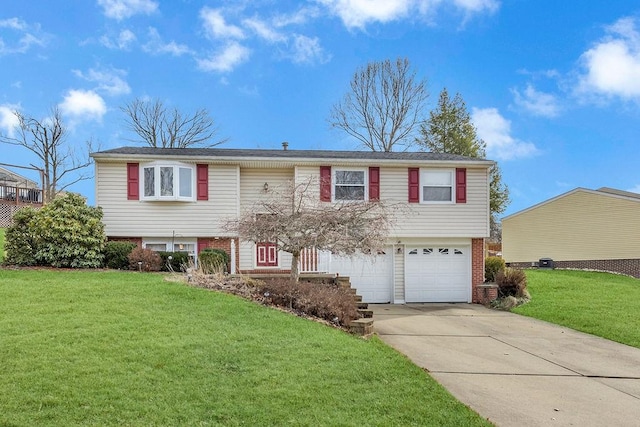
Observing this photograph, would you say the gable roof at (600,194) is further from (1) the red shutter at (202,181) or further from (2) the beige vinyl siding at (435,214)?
(1) the red shutter at (202,181)

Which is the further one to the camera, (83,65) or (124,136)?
(124,136)

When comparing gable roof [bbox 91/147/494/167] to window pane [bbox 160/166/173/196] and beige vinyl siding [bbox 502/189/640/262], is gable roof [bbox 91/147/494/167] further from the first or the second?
beige vinyl siding [bbox 502/189/640/262]

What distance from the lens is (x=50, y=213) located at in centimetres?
1332

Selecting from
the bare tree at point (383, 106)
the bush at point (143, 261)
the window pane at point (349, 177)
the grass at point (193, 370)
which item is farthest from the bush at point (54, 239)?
the bare tree at point (383, 106)

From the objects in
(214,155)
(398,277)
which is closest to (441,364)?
(398,277)

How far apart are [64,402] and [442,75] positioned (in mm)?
26495

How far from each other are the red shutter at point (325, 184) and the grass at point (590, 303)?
22.9 ft

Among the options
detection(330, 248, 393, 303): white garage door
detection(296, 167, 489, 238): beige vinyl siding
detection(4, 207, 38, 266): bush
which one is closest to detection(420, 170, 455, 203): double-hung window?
detection(296, 167, 489, 238): beige vinyl siding

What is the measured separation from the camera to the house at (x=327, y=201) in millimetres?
14922

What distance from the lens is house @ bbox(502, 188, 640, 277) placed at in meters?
21.3

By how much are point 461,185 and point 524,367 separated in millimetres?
9306

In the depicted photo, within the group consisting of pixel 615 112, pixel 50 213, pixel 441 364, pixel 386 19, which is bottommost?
pixel 441 364

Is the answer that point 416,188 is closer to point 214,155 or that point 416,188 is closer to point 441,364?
point 214,155

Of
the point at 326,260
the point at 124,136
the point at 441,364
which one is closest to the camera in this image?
the point at 441,364
